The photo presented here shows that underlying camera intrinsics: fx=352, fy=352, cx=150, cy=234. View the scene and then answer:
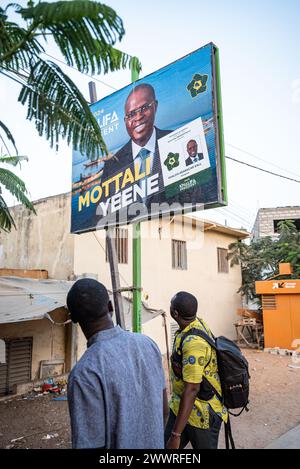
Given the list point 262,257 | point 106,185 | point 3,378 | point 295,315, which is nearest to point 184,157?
point 106,185

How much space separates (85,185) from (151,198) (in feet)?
5.06

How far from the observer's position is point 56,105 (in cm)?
288

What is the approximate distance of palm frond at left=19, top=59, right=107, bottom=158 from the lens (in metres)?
2.72

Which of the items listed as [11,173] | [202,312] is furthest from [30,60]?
[202,312]

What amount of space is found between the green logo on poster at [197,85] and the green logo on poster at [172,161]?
2.54 feet

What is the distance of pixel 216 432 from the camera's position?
2.57 metres

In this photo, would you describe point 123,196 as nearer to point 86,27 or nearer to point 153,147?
point 153,147

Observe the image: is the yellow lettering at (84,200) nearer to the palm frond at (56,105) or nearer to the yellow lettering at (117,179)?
the yellow lettering at (117,179)

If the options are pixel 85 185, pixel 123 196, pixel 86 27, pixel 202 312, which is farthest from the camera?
pixel 202 312

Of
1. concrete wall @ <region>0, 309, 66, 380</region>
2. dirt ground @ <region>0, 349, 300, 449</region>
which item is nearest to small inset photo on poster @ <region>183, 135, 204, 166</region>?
dirt ground @ <region>0, 349, 300, 449</region>

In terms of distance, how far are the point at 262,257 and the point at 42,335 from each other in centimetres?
1071

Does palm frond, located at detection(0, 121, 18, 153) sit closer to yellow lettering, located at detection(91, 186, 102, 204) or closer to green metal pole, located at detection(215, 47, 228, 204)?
yellow lettering, located at detection(91, 186, 102, 204)

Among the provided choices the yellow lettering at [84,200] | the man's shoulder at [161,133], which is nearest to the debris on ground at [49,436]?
the yellow lettering at [84,200]
